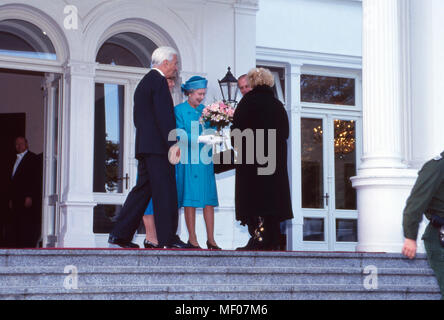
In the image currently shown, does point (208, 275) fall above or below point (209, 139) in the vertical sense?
below

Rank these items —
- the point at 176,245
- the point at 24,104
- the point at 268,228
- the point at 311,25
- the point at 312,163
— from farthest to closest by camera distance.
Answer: the point at 24,104 < the point at 312,163 < the point at 311,25 < the point at 268,228 < the point at 176,245

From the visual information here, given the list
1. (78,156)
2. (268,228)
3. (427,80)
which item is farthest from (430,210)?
(78,156)

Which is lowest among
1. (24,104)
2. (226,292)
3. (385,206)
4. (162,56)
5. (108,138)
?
(226,292)

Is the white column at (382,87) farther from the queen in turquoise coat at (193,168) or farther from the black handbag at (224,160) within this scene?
the queen in turquoise coat at (193,168)

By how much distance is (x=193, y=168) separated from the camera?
709cm

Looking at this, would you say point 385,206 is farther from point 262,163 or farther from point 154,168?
point 154,168

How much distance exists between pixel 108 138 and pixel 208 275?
17.4ft

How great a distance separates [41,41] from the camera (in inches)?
402

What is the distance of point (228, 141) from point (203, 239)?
303 centimetres

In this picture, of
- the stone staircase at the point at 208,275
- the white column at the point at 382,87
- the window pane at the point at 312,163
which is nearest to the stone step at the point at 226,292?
the stone staircase at the point at 208,275

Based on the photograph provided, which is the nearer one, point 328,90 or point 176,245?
point 176,245
